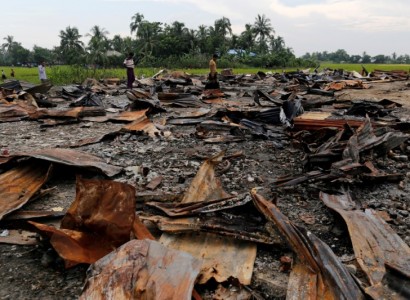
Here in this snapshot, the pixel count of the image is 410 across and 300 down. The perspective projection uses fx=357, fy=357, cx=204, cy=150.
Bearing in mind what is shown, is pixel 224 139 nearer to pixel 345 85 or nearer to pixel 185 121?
pixel 185 121

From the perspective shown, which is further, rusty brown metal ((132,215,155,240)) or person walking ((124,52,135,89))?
person walking ((124,52,135,89))

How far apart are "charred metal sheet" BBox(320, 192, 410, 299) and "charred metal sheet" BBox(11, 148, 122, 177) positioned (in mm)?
2331

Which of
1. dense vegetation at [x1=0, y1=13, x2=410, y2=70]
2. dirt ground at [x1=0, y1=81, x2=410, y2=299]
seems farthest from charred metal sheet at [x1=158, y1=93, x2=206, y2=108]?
dense vegetation at [x1=0, y1=13, x2=410, y2=70]

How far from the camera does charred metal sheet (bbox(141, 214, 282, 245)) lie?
2514mm

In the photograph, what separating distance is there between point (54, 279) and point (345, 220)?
2091mm

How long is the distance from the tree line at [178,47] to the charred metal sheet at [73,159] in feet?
110

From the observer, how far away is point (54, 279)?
2229 millimetres

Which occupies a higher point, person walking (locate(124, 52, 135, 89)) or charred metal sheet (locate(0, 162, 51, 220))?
person walking (locate(124, 52, 135, 89))

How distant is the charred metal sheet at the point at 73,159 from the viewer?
149 inches

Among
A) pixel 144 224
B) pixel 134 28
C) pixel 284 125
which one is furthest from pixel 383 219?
pixel 134 28

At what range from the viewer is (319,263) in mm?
2129

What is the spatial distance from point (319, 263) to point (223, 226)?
746mm

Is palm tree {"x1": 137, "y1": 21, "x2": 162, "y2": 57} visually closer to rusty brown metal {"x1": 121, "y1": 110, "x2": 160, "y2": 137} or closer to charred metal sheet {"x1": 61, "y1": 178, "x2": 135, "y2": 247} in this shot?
rusty brown metal {"x1": 121, "y1": 110, "x2": 160, "y2": 137}

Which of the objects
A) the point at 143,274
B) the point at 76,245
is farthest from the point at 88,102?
the point at 143,274
